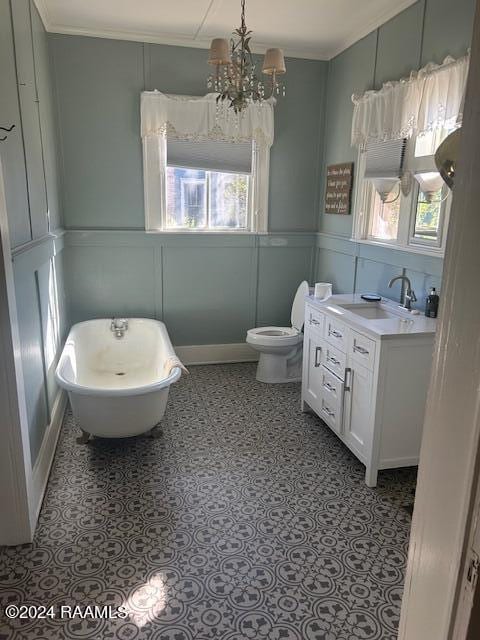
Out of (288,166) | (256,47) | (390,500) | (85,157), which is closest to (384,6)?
(256,47)

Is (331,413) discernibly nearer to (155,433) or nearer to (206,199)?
(155,433)

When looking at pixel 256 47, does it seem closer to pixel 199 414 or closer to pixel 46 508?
pixel 199 414

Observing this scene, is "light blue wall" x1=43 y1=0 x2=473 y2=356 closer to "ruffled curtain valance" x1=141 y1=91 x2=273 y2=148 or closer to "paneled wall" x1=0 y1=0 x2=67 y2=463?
"ruffled curtain valance" x1=141 y1=91 x2=273 y2=148

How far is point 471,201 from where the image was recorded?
1.78 feet

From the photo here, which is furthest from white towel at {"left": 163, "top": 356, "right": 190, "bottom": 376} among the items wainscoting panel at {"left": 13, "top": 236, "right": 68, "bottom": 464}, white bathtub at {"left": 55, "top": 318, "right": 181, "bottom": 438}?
wainscoting panel at {"left": 13, "top": 236, "right": 68, "bottom": 464}

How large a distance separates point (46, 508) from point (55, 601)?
644 millimetres

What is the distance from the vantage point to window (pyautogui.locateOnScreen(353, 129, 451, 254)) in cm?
293

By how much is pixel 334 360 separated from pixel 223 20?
2.67 metres

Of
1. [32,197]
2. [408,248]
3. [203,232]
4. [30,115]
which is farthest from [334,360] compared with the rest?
[30,115]

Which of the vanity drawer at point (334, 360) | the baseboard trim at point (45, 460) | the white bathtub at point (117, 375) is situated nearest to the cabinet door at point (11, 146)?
the white bathtub at point (117, 375)

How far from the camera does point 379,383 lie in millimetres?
2570

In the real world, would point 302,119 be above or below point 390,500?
above

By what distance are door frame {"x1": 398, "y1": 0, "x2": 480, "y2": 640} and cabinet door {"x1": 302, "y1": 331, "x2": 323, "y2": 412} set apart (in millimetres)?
2657

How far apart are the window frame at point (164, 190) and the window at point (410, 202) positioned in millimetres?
981
